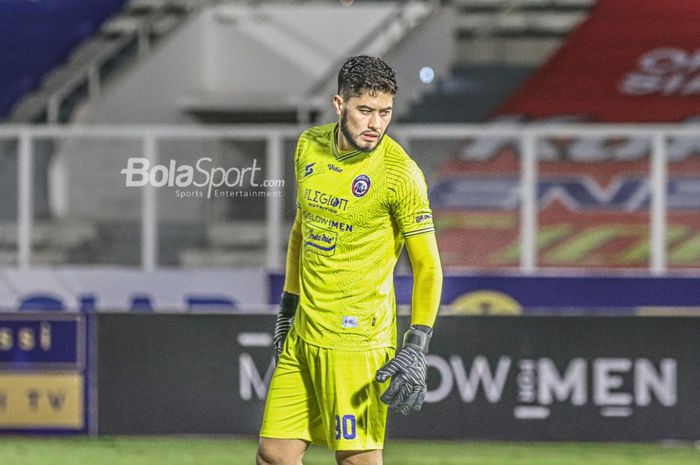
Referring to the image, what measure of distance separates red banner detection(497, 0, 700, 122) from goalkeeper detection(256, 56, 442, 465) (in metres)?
7.36

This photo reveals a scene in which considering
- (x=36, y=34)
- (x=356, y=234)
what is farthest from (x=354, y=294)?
(x=36, y=34)

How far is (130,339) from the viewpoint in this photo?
7375 millimetres

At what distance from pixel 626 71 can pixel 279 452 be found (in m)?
7.85

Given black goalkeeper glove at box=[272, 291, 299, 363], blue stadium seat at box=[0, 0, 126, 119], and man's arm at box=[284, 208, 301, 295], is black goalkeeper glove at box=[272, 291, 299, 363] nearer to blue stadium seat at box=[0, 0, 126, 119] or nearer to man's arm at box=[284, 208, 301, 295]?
man's arm at box=[284, 208, 301, 295]

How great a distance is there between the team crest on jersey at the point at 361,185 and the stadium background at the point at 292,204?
2791 millimetres

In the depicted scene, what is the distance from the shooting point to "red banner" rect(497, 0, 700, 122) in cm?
1148

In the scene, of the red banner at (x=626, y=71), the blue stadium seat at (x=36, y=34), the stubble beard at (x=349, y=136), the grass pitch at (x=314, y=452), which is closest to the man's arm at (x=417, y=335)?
the stubble beard at (x=349, y=136)

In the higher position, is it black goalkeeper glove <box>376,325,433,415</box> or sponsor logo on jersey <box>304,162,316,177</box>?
sponsor logo on jersey <box>304,162,316,177</box>

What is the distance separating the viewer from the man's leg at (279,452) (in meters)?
4.34

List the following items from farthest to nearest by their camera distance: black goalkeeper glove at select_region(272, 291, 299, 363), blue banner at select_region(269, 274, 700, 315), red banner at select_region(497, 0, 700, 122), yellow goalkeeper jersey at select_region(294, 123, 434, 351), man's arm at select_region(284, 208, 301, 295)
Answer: red banner at select_region(497, 0, 700, 122), blue banner at select_region(269, 274, 700, 315), black goalkeeper glove at select_region(272, 291, 299, 363), man's arm at select_region(284, 208, 301, 295), yellow goalkeeper jersey at select_region(294, 123, 434, 351)

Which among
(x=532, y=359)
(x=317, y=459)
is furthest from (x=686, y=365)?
(x=317, y=459)

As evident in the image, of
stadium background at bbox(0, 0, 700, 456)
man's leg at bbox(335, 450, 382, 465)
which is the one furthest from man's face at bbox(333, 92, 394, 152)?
stadium background at bbox(0, 0, 700, 456)

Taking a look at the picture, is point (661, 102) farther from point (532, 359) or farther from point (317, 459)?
point (317, 459)

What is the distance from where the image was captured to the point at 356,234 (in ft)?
14.1
